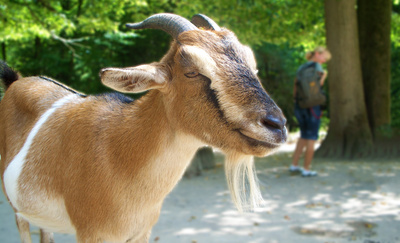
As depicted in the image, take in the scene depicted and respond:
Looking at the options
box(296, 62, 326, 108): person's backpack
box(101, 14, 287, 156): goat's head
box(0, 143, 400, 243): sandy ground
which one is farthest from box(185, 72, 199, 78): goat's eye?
box(296, 62, 326, 108): person's backpack

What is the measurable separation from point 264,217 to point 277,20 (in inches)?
231

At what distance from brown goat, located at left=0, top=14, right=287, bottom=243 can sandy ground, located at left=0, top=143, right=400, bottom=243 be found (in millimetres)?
2536

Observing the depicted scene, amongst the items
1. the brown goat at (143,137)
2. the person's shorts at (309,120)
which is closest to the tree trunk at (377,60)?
the person's shorts at (309,120)

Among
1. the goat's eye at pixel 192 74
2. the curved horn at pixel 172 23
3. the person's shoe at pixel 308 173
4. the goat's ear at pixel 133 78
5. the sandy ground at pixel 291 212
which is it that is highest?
the curved horn at pixel 172 23

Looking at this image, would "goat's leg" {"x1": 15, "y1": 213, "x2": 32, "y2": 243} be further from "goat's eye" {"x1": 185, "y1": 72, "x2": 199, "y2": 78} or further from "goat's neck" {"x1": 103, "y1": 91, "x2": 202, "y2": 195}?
"goat's eye" {"x1": 185, "y1": 72, "x2": 199, "y2": 78}

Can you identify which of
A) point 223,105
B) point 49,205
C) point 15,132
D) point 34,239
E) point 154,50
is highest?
point 154,50

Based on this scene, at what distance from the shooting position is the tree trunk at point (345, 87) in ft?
29.2

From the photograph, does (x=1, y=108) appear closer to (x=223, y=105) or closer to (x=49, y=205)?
(x=49, y=205)

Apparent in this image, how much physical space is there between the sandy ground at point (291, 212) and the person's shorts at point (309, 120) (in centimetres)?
96

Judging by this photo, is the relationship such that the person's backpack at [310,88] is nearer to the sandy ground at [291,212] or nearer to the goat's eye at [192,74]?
the sandy ground at [291,212]

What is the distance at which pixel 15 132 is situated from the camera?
299 centimetres

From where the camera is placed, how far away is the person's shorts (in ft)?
23.9

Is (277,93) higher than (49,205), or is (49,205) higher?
(277,93)

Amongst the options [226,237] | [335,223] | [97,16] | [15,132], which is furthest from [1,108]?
[97,16]
